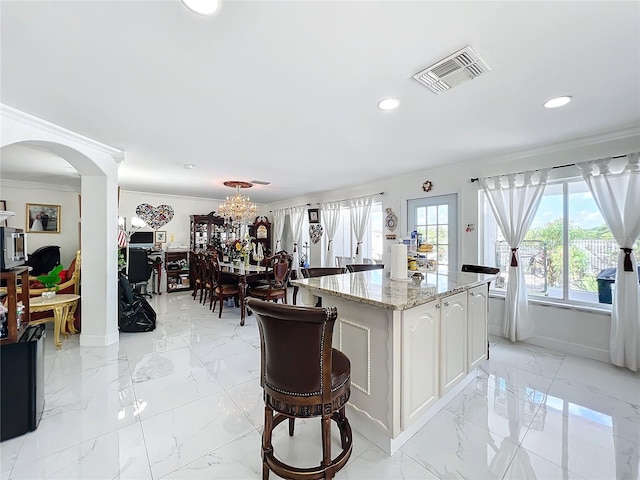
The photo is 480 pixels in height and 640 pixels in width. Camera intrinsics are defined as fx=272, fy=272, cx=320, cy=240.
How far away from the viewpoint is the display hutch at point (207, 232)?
6.96 metres

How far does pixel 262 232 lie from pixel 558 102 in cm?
676

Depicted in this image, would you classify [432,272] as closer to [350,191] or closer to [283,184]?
[350,191]

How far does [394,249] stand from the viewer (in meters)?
2.39

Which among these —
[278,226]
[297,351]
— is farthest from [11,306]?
[278,226]

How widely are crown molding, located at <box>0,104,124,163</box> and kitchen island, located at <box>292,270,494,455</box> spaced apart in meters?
2.71

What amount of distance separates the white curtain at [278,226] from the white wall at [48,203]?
14.6 feet

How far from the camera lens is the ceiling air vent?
161 centimetres

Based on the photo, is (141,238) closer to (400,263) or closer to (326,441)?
(400,263)

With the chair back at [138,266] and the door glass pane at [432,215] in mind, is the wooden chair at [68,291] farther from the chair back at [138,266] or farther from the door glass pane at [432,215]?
the door glass pane at [432,215]

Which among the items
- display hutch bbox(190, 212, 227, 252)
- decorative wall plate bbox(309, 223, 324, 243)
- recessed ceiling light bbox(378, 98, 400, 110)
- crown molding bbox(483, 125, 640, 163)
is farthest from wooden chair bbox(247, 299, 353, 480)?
display hutch bbox(190, 212, 227, 252)

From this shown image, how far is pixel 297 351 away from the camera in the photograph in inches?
51.3

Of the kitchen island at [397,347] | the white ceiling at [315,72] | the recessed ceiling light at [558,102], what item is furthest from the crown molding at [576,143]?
the kitchen island at [397,347]

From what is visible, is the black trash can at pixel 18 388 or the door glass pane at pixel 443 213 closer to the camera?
the black trash can at pixel 18 388

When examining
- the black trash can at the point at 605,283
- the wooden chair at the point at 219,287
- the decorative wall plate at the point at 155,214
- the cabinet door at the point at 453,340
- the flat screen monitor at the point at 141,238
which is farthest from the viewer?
the decorative wall plate at the point at 155,214
